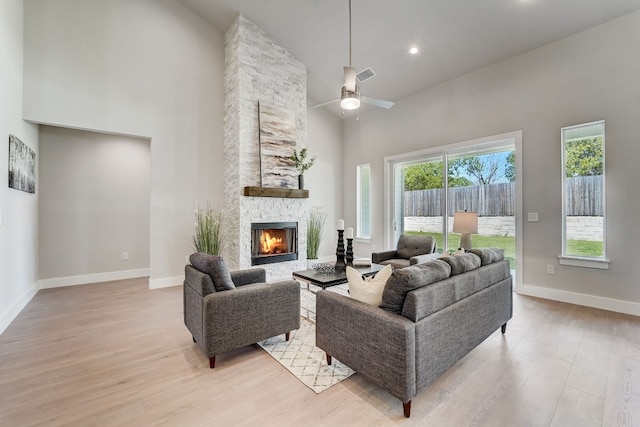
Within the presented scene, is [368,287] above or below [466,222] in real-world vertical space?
below

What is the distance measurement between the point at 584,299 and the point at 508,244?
3.70 ft

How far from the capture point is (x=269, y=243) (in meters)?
5.30

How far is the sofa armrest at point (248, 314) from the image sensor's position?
2.26m

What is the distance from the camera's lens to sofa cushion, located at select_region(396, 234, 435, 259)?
484cm

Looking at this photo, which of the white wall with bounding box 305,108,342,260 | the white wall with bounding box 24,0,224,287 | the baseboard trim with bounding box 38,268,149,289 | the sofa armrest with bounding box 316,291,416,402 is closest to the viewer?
the sofa armrest with bounding box 316,291,416,402

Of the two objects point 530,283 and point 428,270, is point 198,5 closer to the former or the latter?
point 428,270

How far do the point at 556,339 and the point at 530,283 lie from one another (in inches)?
66.0

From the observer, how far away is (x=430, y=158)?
554cm

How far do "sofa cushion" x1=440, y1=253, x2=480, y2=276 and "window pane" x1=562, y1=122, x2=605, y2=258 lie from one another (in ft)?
8.17

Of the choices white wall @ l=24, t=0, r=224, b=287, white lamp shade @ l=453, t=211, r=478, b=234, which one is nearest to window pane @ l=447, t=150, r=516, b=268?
white lamp shade @ l=453, t=211, r=478, b=234

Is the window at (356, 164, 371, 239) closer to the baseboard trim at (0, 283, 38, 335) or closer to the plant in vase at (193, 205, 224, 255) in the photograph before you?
the plant in vase at (193, 205, 224, 255)

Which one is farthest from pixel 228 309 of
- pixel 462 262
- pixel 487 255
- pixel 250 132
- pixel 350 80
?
pixel 250 132

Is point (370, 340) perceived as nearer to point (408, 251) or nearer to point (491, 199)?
point (408, 251)

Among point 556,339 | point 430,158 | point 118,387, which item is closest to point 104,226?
point 118,387
